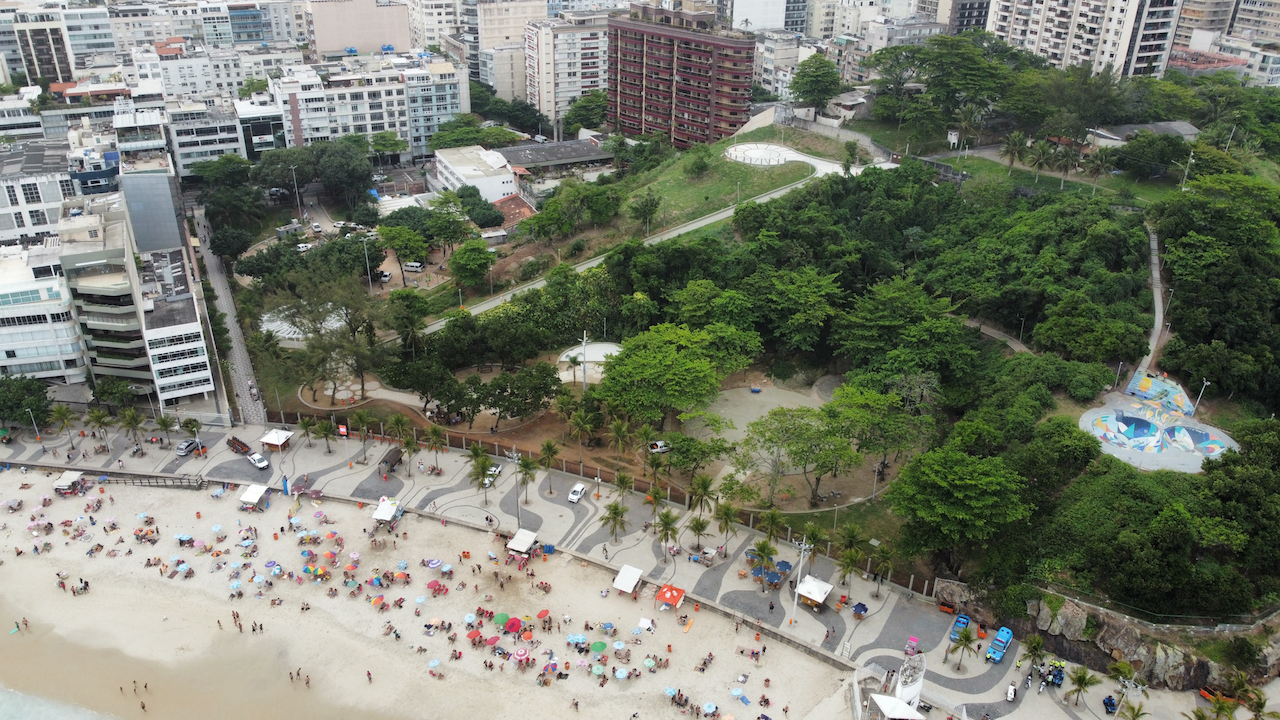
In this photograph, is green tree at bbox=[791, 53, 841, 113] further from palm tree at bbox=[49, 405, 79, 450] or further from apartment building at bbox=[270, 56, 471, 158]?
palm tree at bbox=[49, 405, 79, 450]

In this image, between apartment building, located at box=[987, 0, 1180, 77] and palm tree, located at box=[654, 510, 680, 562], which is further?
apartment building, located at box=[987, 0, 1180, 77]

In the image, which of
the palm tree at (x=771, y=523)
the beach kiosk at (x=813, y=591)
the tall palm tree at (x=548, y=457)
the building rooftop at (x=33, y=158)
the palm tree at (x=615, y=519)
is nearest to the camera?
the beach kiosk at (x=813, y=591)

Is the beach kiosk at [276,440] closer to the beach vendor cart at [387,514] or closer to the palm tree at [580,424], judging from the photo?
the beach vendor cart at [387,514]

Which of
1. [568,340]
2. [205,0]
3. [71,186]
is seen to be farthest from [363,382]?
[205,0]

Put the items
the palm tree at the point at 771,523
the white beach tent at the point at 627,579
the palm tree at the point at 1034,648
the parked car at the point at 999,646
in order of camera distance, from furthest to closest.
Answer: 1. the palm tree at the point at 771,523
2. the white beach tent at the point at 627,579
3. the parked car at the point at 999,646
4. the palm tree at the point at 1034,648

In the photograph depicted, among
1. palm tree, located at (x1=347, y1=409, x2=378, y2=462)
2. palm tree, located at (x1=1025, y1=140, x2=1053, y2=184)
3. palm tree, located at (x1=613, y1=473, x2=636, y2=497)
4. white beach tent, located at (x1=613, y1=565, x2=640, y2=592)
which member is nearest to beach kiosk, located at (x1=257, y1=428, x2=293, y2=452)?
palm tree, located at (x1=347, y1=409, x2=378, y2=462)

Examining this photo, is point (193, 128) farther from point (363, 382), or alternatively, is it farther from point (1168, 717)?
point (1168, 717)

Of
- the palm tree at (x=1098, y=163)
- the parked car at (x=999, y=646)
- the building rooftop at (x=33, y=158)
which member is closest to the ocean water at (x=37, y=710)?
the parked car at (x=999, y=646)
